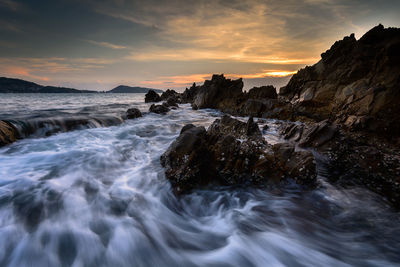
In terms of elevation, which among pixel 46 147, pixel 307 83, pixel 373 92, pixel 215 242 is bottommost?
pixel 215 242

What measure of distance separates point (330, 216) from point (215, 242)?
254 centimetres

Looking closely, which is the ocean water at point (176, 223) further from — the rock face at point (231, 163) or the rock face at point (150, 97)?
the rock face at point (150, 97)

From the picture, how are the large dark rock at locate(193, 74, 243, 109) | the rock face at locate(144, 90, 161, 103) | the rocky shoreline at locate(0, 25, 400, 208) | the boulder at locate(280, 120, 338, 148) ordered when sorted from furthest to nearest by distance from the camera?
1. the rock face at locate(144, 90, 161, 103)
2. the large dark rock at locate(193, 74, 243, 109)
3. the boulder at locate(280, 120, 338, 148)
4. the rocky shoreline at locate(0, 25, 400, 208)

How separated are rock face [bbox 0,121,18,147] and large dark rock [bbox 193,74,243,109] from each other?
68.0 feet

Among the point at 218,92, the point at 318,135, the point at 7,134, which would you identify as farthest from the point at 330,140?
the point at 218,92

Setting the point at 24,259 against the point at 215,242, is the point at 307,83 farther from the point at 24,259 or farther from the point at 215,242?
the point at 24,259

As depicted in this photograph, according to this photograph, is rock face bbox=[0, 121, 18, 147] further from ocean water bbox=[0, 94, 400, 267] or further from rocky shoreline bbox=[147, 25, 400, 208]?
rocky shoreline bbox=[147, 25, 400, 208]

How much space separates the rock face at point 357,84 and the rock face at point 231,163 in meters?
5.73

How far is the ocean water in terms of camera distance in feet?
9.51

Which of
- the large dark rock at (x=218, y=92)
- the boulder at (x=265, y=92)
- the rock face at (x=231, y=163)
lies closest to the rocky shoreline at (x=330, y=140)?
the rock face at (x=231, y=163)

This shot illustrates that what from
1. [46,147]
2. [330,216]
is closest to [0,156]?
[46,147]

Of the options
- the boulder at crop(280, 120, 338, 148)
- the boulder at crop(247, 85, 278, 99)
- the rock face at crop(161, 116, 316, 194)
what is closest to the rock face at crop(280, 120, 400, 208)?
the boulder at crop(280, 120, 338, 148)

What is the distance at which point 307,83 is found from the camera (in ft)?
55.2

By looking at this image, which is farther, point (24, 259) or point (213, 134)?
point (213, 134)
